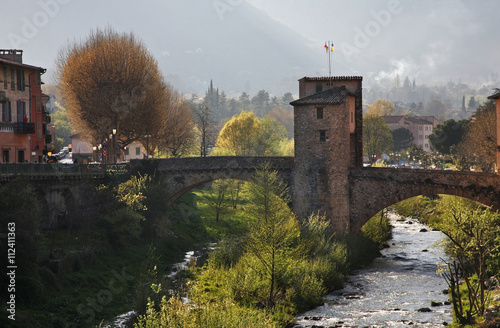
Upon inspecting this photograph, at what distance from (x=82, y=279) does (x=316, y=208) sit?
21.6m

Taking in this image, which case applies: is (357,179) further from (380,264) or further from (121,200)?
(121,200)

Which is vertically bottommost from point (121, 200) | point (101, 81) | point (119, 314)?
point (119, 314)

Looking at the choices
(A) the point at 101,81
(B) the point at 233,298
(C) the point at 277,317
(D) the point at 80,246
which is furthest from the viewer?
(A) the point at 101,81

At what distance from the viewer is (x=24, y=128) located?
58.0m

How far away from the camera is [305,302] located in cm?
3816

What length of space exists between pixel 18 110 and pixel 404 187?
3681 cm

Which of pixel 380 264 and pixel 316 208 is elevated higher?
pixel 316 208

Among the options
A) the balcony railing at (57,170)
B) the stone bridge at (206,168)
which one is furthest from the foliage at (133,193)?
the stone bridge at (206,168)

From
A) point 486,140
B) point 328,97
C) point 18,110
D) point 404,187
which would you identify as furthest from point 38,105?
point 486,140

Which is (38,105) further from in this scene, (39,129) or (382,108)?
(382,108)

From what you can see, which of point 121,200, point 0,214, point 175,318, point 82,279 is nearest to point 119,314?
point 82,279

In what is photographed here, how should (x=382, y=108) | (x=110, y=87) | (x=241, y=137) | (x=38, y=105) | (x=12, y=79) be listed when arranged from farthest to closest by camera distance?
(x=382, y=108) < (x=241, y=137) < (x=110, y=87) < (x=38, y=105) < (x=12, y=79)

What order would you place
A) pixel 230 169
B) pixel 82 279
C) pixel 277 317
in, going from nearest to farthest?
1. pixel 277 317
2. pixel 82 279
3. pixel 230 169

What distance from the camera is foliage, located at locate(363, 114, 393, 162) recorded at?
111188 mm
